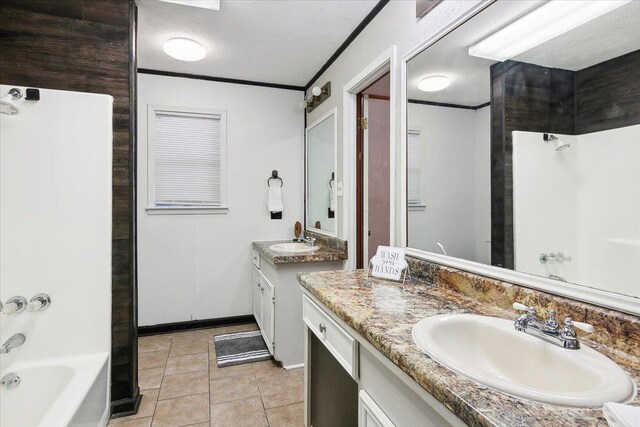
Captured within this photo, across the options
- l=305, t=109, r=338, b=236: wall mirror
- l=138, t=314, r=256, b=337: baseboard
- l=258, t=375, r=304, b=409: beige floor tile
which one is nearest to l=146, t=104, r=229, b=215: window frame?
l=305, t=109, r=338, b=236: wall mirror

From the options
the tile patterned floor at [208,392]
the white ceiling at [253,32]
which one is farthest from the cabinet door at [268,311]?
the white ceiling at [253,32]

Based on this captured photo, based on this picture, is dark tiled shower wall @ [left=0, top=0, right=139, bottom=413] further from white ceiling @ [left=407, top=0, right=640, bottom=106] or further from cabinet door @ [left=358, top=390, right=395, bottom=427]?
white ceiling @ [left=407, top=0, right=640, bottom=106]

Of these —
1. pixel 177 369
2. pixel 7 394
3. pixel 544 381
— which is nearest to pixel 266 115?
pixel 177 369

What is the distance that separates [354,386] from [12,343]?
164 cm

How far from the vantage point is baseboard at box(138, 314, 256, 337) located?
309 cm

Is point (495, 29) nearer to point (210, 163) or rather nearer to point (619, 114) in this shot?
point (619, 114)

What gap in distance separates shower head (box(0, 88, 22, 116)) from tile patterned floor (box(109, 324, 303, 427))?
178 cm

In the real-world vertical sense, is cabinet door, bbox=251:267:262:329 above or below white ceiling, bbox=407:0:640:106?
below

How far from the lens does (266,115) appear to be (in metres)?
3.44

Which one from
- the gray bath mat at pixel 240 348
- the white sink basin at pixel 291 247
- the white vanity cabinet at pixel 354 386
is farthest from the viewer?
the white sink basin at pixel 291 247

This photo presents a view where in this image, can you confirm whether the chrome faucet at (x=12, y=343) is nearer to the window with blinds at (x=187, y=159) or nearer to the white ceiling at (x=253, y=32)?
the window with blinds at (x=187, y=159)

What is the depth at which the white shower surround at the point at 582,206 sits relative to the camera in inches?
33.6

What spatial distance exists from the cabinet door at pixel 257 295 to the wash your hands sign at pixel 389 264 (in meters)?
1.58

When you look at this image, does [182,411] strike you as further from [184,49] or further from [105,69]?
[184,49]
